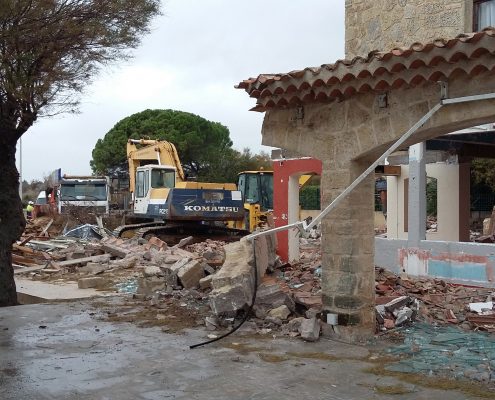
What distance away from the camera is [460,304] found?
34.7 ft

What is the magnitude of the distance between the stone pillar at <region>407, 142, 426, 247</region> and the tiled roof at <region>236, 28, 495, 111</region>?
18.6 feet

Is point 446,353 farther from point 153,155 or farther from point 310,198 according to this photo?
point 310,198

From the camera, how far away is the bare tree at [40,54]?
955 centimetres

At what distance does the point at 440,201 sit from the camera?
16844 mm

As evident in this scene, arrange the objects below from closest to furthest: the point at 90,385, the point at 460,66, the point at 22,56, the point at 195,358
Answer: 1. the point at 90,385
2. the point at 460,66
3. the point at 195,358
4. the point at 22,56

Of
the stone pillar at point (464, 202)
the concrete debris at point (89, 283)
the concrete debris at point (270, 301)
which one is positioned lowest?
the concrete debris at point (89, 283)

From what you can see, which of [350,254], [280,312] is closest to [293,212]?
[280,312]

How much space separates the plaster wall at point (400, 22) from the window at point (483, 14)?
0.13m

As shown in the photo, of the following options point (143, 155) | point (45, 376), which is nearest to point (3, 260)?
point (45, 376)

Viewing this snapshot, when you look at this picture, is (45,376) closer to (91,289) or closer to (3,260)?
(3,260)

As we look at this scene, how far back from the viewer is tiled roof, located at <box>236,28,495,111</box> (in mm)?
6438

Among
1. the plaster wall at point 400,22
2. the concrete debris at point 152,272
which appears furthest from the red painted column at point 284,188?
the concrete debris at point 152,272

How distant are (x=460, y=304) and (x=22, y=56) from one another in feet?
26.9

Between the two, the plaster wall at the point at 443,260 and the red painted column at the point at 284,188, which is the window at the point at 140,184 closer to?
the red painted column at the point at 284,188
